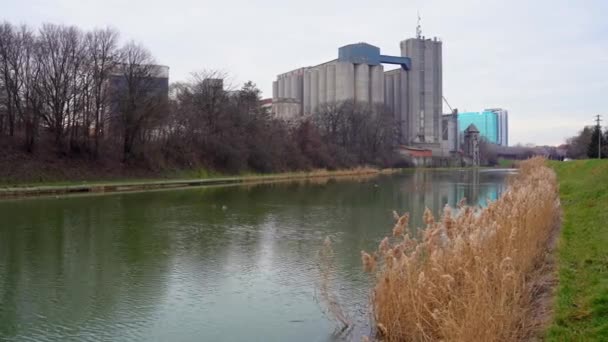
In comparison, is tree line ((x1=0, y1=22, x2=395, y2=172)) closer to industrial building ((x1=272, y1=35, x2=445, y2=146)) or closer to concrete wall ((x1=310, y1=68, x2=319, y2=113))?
industrial building ((x1=272, y1=35, x2=445, y2=146))

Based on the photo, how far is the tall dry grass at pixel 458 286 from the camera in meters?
4.77

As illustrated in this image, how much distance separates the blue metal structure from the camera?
9969cm

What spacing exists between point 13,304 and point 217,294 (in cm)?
273

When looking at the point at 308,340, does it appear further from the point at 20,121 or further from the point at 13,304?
the point at 20,121

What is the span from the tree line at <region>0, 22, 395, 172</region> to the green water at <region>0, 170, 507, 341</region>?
21.3 meters

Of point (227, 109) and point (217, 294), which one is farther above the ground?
point (227, 109)

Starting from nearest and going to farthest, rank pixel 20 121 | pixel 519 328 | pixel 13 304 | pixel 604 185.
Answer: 1. pixel 519 328
2. pixel 13 304
3. pixel 604 185
4. pixel 20 121

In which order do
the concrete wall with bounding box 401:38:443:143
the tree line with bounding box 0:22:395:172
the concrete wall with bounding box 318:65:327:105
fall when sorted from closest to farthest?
the tree line with bounding box 0:22:395:172
the concrete wall with bounding box 401:38:443:143
the concrete wall with bounding box 318:65:327:105

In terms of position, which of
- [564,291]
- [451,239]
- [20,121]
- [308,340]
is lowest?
[308,340]

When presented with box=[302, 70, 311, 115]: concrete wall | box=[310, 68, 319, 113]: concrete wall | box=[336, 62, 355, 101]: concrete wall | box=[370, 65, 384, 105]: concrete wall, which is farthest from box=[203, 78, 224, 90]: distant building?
box=[302, 70, 311, 115]: concrete wall

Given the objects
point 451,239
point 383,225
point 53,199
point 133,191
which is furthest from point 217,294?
point 133,191

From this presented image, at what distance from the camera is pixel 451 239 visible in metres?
6.90

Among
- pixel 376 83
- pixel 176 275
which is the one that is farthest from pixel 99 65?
pixel 376 83

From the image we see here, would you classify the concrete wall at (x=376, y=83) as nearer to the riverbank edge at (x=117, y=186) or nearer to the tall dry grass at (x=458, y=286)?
the riverbank edge at (x=117, y=186)
